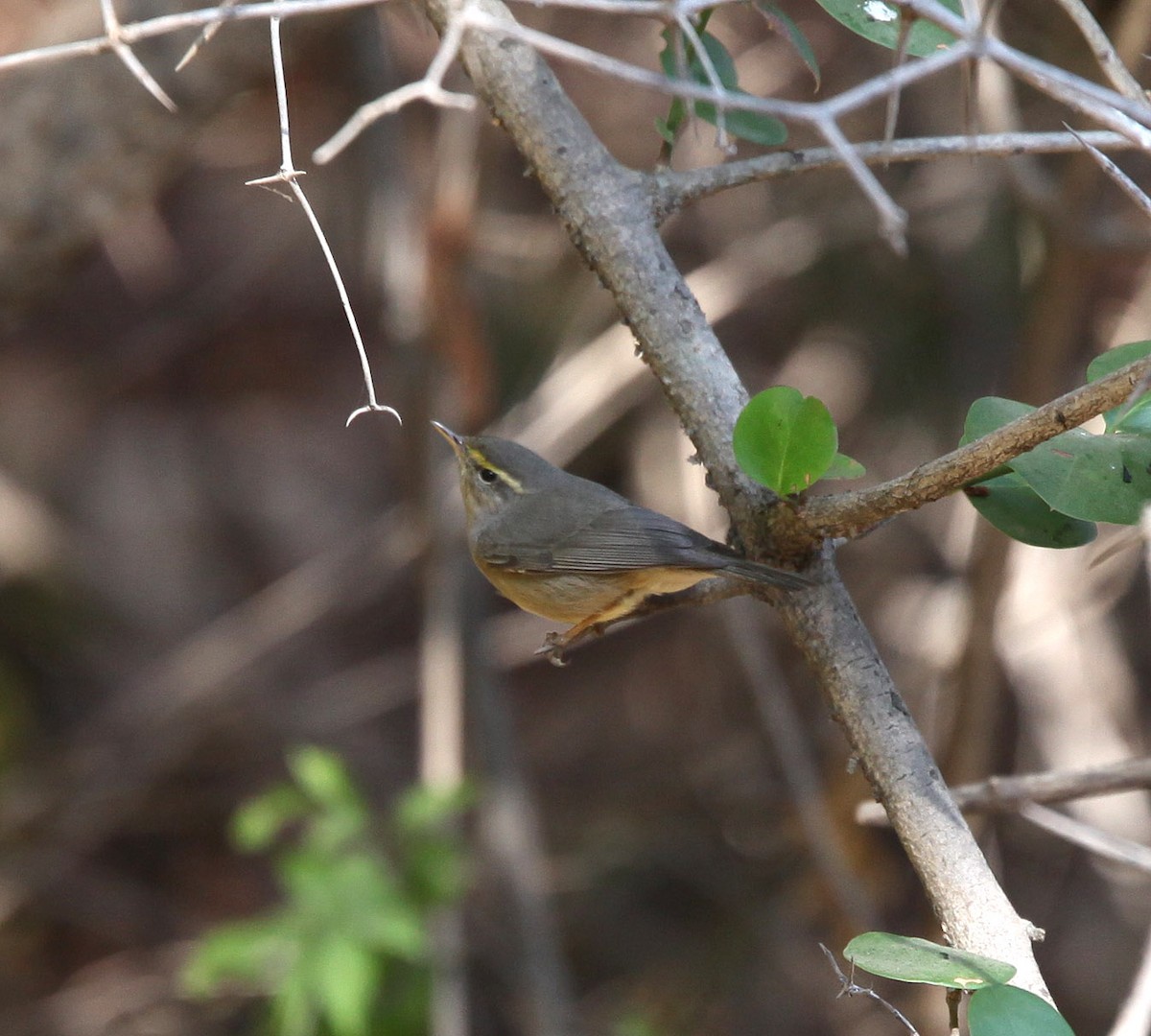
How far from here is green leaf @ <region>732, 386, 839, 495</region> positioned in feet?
5.66

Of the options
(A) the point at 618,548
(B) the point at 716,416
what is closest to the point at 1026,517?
(B) the point at 716,416

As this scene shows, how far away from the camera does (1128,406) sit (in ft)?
5.33

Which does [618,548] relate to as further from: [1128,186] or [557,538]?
[1128,186]

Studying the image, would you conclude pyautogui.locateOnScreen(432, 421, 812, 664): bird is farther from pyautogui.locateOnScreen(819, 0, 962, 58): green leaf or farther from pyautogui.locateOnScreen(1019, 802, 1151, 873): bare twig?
pyautogui.locateOnScreen(819, 0, 962, 58): green leaf

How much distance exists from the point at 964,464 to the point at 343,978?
2837 millimetres

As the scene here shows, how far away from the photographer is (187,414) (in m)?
7.17

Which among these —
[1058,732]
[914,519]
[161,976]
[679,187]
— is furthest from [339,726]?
[679,187]

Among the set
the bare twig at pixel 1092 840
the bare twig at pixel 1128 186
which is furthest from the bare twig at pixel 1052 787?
the bare twig at pixel 1128 186

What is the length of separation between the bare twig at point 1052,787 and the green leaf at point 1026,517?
21.8 inches

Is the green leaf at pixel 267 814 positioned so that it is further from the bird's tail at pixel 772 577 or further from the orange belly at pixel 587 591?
the bird's tail at pixel 772 577

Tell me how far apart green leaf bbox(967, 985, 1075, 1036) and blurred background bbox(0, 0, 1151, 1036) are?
9.81 feet

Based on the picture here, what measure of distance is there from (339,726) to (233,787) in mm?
773

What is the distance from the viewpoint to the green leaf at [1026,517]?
192cm

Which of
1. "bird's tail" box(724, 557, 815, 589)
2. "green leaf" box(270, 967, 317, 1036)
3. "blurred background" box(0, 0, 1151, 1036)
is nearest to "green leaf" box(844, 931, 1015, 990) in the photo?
"bird's tail" box(724, 557, 815, 589)
